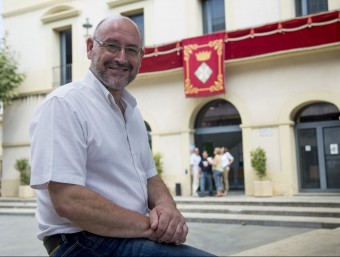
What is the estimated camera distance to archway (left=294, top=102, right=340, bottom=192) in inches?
501

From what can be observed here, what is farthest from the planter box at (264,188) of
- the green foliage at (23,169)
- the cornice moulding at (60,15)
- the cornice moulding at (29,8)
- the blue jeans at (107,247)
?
the blue jeans at (107,247)

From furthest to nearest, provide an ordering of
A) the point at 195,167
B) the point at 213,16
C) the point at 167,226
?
the point at 213,16
the point at 195,167
the point at 167,226

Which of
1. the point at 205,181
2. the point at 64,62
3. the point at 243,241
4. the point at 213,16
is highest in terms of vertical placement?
the point at 213,16

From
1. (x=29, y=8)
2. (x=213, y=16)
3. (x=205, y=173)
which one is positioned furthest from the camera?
(x=29, y=8)

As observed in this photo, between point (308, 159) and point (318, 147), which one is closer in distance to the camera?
point (318, 147)

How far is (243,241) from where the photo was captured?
7.46m

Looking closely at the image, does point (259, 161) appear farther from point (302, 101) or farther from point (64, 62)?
point (64, 62)

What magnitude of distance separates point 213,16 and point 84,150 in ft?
45.8

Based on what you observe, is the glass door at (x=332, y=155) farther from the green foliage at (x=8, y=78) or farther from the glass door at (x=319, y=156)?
the green foliage at (x=8, y=78)

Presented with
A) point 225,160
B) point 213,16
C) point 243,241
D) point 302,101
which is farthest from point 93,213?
point 213,16

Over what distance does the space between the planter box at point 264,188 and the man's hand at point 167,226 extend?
450 inches

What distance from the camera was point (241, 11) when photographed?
13766 millimetres

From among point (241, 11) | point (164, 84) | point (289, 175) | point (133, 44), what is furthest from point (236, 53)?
point (133, 44)

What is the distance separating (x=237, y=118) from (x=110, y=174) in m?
13.0
